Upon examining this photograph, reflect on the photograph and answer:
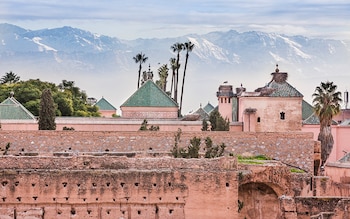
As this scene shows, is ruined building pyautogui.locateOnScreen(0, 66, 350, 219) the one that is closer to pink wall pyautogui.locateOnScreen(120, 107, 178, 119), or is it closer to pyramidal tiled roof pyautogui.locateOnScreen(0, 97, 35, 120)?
pyramidal tiled roof pyautogui.locateOnScreen(0, 97, 35, 120)

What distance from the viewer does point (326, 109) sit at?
52.8 metres

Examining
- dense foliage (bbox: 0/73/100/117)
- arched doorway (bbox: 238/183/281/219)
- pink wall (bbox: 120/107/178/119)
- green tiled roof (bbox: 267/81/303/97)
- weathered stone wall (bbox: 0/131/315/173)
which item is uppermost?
dense foliage (bbox: 0/73/100/117)

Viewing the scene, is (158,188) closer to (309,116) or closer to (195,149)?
(195,149)

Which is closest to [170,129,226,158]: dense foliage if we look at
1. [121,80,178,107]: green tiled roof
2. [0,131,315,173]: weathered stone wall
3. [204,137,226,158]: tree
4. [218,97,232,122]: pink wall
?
[204,137,226,158]: tree

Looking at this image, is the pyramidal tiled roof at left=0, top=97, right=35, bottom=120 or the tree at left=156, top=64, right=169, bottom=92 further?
the tree at left=156, top=64, right=169, bottom=92

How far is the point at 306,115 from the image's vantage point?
7012cm

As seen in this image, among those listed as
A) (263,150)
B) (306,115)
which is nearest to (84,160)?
(263,150)

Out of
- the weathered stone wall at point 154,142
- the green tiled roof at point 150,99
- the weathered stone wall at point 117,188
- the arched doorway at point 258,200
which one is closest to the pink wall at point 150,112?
the green tiled roof at point 150,99

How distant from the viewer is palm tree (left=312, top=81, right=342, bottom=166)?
52438 mm

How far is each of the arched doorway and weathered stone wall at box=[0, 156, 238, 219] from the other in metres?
2.66

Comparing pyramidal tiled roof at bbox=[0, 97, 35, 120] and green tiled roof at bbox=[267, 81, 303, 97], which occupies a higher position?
green tiled roof at bbox=[267, 81, 303, 97]

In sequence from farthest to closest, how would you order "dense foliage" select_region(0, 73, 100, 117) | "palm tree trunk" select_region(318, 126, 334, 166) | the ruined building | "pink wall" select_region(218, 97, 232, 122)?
"dense foliage" select_region(0, 73, 100, 117) → "pink wall" select_region(218, 97, 232, 122) → "palm tree trunk" select_region(318, 126, 334, 166) → the ruined building

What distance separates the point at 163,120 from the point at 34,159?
69.9 ft

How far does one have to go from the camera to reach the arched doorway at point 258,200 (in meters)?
38.6
